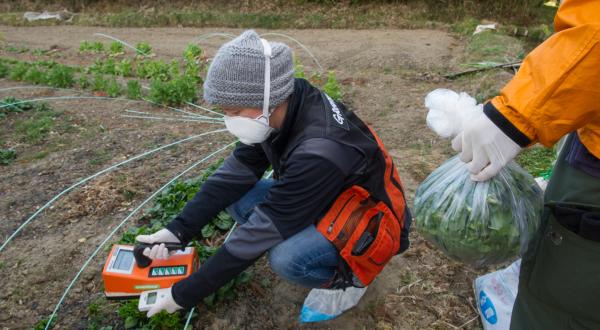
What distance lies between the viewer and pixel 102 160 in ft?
10.7

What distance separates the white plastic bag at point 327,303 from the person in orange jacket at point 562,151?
0.66m

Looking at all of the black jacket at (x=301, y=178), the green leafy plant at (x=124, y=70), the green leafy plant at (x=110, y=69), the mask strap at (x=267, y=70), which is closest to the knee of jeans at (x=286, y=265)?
the black jacket at (x=301, y=178)

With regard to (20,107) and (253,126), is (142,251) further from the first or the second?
(20,107)

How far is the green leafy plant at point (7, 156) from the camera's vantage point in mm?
3337

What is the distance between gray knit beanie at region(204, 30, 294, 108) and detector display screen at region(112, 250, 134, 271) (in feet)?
2.67

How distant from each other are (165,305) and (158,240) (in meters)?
0.33

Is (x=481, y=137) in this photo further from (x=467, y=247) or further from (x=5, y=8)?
(x=5, y=8)

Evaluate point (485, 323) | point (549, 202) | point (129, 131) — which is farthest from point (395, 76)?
point (549, 202)

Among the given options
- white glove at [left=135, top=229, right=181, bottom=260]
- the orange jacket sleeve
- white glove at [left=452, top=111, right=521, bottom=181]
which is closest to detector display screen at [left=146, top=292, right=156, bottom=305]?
white glove at [left=135, top=229, right=181, bottom=260]

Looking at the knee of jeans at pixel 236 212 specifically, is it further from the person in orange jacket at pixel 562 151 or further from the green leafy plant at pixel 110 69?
the green leafy plant at pixel 110 69

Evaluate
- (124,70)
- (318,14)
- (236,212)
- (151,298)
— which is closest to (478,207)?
(236,212)

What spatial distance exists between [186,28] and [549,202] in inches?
355

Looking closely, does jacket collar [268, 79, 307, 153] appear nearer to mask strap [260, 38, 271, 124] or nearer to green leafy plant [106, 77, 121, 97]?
mask strap [260, 38, 271, 124]

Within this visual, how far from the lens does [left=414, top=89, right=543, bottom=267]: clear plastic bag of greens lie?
4.56ft
